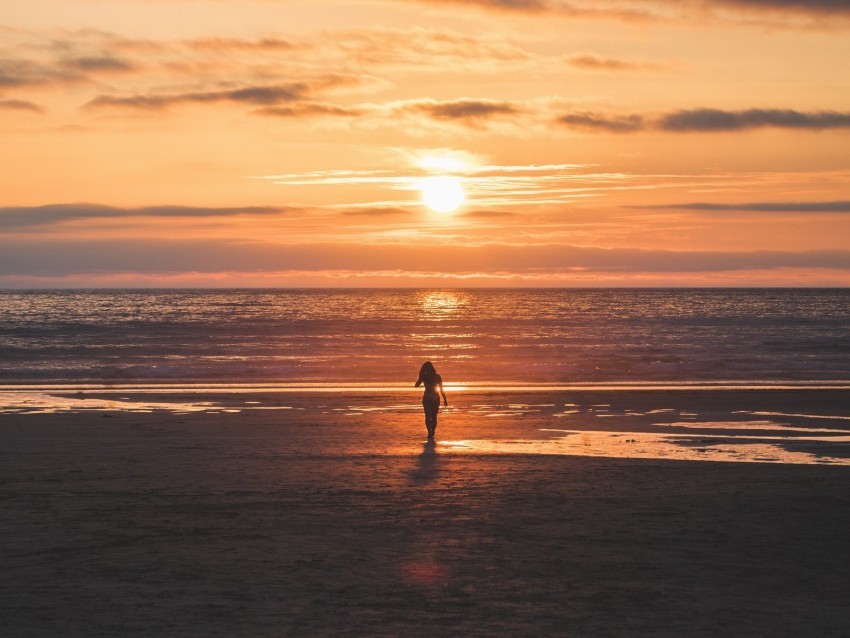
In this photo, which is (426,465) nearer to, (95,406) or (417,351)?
(95,406)

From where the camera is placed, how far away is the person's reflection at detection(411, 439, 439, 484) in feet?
47.8

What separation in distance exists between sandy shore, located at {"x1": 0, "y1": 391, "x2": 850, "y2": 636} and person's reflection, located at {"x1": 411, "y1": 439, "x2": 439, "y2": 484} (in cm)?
10

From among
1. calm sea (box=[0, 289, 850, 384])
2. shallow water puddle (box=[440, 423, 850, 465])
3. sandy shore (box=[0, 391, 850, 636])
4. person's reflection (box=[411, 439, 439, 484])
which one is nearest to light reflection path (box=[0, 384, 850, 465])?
shallow water puddle (box=[440, 423, 850, 465])

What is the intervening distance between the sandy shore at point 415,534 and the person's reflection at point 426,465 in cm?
10

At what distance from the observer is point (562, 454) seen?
1720cm

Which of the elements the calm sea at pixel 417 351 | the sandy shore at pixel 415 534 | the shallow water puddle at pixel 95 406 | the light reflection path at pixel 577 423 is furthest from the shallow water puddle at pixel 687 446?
the calm sea at pixel 417 351

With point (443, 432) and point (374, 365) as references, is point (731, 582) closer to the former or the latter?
point (443, 432)

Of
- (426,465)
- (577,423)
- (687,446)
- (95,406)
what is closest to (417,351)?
(95,406)

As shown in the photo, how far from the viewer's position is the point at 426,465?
15.9m

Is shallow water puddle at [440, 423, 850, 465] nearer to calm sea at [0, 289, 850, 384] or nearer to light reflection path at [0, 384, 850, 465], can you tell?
light reflection path at [0, 384, 850, 465]

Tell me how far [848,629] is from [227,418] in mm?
17642

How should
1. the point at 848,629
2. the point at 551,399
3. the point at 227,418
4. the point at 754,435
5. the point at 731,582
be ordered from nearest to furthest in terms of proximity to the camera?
the point at 848,629 < the point at 731,582 < the point at 754,435 < the point at 227,418 < the point at 551,399

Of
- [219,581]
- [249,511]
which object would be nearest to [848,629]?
[219,581]

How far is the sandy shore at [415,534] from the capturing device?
8.10 m
